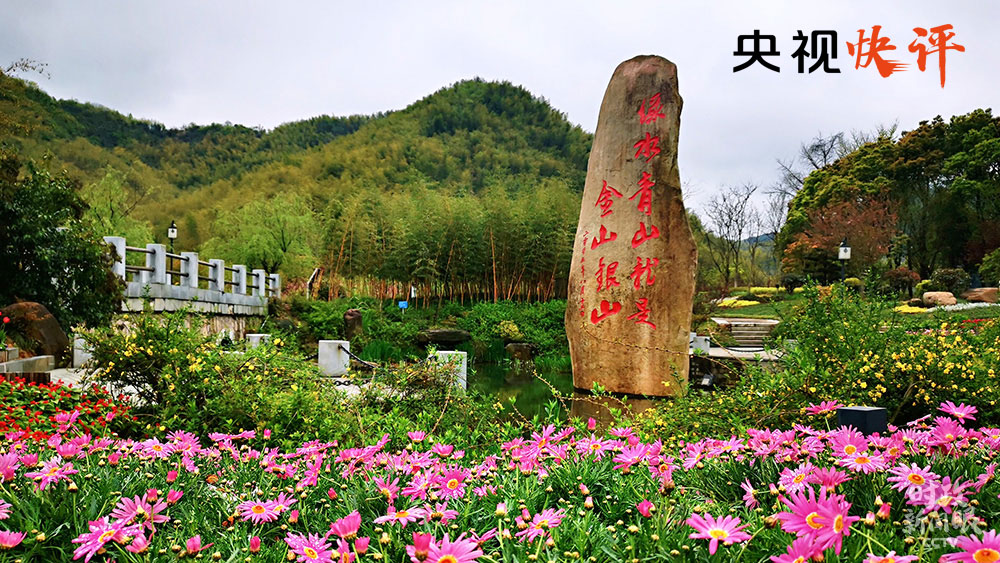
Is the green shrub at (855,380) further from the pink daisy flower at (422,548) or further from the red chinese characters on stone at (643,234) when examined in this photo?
the pink daisy flower at (422,548)

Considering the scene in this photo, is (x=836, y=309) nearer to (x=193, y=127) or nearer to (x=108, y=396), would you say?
(x=108, y=396)

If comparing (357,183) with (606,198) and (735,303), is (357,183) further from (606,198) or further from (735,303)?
(606,198)

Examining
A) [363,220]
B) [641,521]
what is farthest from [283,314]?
[641,521]

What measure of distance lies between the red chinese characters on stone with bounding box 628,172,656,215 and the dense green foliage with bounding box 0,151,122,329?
6.05 meters

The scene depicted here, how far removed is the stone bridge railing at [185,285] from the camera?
9.24 metres

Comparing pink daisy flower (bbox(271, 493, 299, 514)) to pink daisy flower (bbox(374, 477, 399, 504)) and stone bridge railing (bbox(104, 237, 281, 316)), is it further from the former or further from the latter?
stone bridge railing (bbox(104, 237, 281, 316))

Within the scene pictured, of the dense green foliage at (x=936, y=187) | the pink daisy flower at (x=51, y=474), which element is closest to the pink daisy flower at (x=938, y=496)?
the pink daisy flower at (x=51, y=474)

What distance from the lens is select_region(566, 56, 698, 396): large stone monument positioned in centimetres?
543

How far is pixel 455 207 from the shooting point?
50.5 ft

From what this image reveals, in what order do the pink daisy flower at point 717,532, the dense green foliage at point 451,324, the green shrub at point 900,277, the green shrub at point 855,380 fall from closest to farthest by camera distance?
the pink daisy flower at point 717,532 → the green shrub at point 855,380 → the dense green foliage at point 451,324 → the green shrub at point 900,277

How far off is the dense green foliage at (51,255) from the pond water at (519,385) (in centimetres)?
440

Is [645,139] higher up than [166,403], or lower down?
higher up

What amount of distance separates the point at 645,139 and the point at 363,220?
11.6m

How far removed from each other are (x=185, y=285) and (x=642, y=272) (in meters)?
8.29
